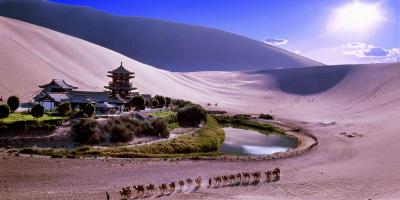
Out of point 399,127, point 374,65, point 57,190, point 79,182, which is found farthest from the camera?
point 374,65

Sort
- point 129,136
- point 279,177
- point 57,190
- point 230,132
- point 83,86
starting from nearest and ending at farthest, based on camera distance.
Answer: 1. point 57,190
2. point 279,177
3. point 129,136
4. point 230,132
5. point 83,86

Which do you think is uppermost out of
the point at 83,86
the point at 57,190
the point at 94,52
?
the point at 94,52

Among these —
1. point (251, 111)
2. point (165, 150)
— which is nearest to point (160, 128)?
point (165, 150)

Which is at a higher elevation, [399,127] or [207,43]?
[207,43]

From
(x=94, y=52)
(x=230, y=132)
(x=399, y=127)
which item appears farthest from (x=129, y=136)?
(x=94, y=52)

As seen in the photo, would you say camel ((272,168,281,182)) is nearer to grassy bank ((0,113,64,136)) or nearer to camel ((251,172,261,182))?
camel ((251,172,261,182))

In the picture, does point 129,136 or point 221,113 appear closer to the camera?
point 129,136

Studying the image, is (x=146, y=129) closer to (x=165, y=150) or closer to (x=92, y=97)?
(x=165, y=150)

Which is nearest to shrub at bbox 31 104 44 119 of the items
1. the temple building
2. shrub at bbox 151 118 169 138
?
the temple building

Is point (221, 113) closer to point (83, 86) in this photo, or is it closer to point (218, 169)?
point (83, 86)
